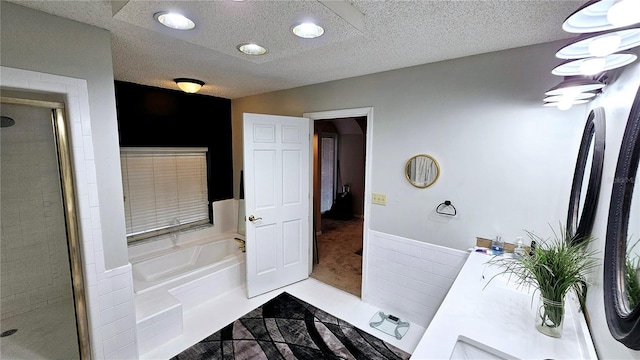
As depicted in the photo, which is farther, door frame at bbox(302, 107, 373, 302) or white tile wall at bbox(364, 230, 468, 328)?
door frame at bbox(302, 107, 373, 302)

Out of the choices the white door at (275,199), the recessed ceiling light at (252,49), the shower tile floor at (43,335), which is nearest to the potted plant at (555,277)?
the recessed ceiling light at (252,49)

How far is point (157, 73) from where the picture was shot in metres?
2.58

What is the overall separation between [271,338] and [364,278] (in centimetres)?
109

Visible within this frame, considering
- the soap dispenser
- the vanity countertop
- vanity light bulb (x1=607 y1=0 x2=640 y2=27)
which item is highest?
vanity light bulb (x1=607 y1=0 x2=640 y2=27)

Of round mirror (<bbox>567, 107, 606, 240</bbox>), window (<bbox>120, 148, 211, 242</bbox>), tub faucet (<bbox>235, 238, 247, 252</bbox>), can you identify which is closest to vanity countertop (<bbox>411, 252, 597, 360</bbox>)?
round mirror (<bbox>567, 107, 606, 240</bbox>)

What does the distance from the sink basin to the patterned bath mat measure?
1.16 metres

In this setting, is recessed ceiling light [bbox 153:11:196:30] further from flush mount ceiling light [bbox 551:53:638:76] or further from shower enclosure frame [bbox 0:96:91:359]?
flush mount ceiling light [bbox 551:53:638:76]

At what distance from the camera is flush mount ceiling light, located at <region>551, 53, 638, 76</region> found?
94 cm

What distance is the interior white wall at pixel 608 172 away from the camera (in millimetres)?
959

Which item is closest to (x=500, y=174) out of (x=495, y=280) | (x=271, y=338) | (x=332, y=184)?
(x=495, y=280)

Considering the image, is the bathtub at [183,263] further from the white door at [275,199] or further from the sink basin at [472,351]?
the sink basin at [472,351]

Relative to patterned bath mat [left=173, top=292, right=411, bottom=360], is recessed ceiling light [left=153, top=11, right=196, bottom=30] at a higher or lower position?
higher

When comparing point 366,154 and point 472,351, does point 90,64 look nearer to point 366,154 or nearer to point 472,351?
point 366,154

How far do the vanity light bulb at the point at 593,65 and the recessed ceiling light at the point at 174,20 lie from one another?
5.60 feet
